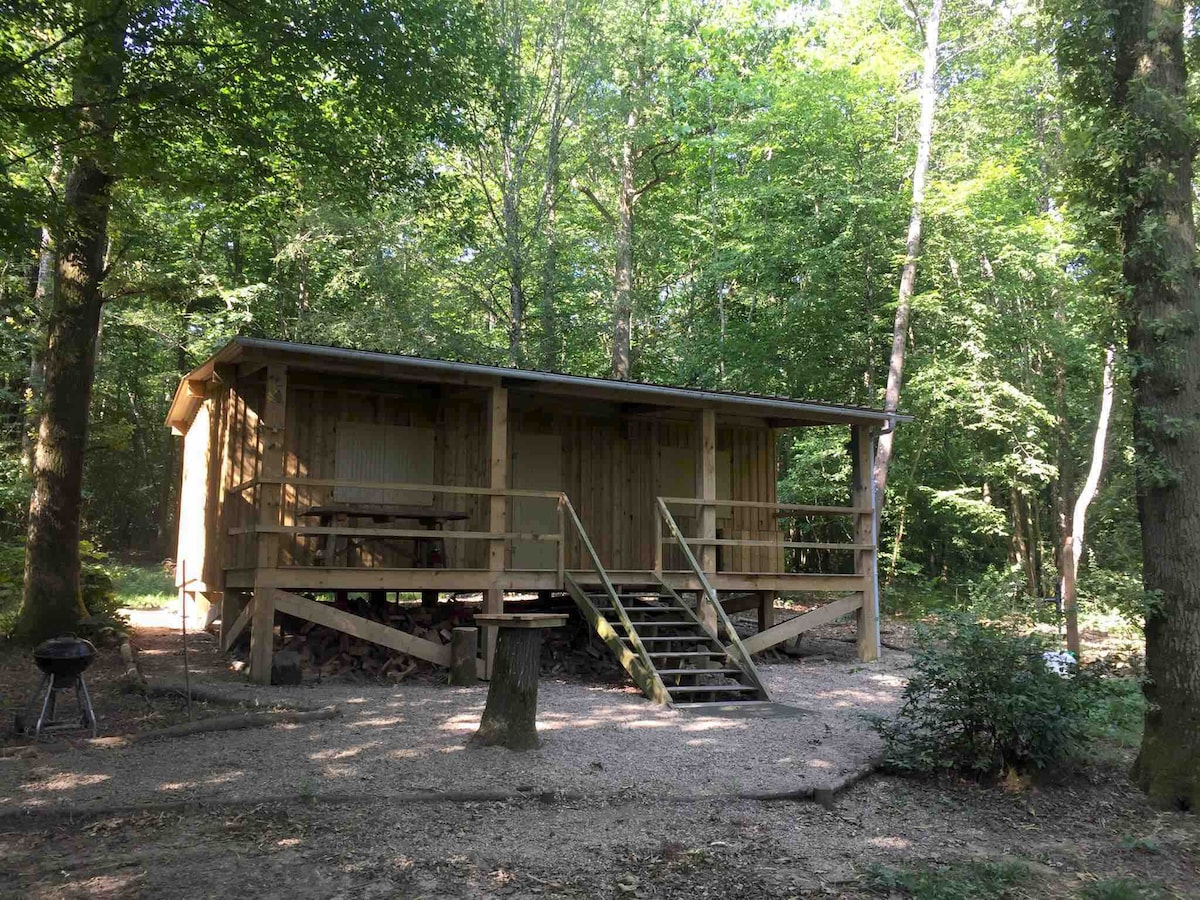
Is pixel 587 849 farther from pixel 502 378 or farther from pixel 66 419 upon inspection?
pixel 66 419

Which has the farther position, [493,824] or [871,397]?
[871,397]

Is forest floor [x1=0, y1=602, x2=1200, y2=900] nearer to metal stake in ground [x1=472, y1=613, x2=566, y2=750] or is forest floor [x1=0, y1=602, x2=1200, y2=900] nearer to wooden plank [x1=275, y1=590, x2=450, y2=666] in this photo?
metal stake in ground [x1=472, y1=613, x2=566, y2=750]

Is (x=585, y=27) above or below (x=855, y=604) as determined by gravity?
above

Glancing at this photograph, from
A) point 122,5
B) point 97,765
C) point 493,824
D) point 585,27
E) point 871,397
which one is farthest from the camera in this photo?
point 585,27

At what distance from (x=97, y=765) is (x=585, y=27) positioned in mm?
21283

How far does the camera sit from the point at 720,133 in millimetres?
23766

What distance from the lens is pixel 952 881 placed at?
15.4 feet

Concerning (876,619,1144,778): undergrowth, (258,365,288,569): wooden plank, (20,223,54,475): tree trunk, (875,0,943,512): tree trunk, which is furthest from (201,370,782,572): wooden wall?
(876,619,1144,778): undergrowth

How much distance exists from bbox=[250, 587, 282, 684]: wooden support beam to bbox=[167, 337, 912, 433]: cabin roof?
97.0 inches

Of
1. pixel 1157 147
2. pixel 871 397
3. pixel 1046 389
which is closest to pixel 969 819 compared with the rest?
pixel 1157 147

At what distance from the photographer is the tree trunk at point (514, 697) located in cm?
693

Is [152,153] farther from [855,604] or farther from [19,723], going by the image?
[855,604]

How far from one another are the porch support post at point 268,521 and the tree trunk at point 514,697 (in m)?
3.58

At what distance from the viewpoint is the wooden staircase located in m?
9.61
